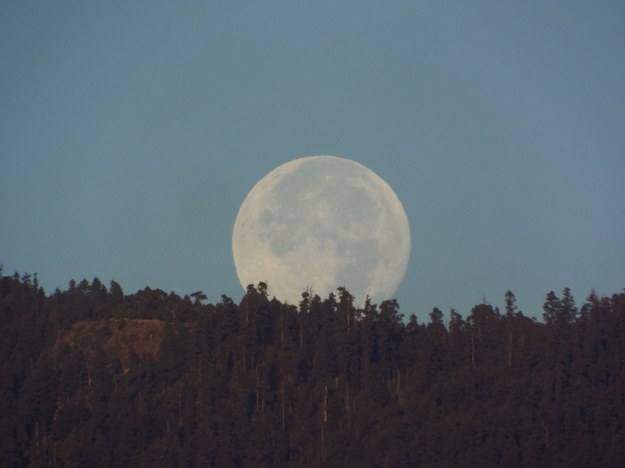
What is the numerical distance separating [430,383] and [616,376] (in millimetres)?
25561

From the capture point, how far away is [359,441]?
566ft

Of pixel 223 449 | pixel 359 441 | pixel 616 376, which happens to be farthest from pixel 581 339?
pixel 223 449

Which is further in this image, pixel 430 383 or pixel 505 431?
pixel 430 383

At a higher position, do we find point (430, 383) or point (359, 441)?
point (430, 383)

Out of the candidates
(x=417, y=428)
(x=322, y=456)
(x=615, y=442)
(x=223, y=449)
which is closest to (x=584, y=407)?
(x=615, y=442)

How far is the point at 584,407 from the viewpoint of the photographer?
580 feet

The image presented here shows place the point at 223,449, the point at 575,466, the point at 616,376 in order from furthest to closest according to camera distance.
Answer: the point at 616,376 < the point at 223,449 < the point at 575,466

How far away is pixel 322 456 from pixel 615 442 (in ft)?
120

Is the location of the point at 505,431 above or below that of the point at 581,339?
below

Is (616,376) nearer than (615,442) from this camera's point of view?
No

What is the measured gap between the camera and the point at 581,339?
196 meters

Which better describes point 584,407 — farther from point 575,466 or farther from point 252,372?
point 252,372

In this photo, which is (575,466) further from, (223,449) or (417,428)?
(223,449)

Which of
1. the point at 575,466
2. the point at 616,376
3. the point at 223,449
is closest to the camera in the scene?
the point at 575,466
